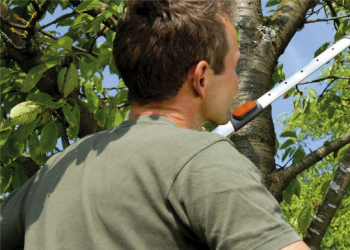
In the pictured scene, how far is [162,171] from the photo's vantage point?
1575 millimetres

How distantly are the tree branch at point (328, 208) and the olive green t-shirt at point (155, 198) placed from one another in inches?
111

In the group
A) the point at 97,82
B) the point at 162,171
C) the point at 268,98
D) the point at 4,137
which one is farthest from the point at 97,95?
the point at 162,171

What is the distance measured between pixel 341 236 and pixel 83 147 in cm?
1812

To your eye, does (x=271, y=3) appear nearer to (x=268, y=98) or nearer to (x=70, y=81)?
(x=268, y=98)

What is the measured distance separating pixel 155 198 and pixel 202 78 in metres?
0.51

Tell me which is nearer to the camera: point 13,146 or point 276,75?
point 13,146

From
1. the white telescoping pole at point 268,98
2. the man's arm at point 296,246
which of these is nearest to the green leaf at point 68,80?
the white telescoping pole at point 268,98

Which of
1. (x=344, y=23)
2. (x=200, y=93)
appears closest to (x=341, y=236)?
(x=344, y=23)

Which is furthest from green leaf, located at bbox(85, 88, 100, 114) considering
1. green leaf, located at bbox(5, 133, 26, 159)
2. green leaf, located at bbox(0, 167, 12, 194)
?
green leaf, located at bbox(0, 167, 12, 194)

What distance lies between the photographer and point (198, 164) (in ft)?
5.02

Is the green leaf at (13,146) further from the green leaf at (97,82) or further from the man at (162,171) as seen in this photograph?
the man at (162,171)

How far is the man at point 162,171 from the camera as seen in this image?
4.86 feet

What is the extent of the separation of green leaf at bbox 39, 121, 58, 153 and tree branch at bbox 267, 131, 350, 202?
148 cm

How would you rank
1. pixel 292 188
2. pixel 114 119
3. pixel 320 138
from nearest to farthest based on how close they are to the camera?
1. pixel 114 119
2. pixel 292 188
3. pixel 320 138
